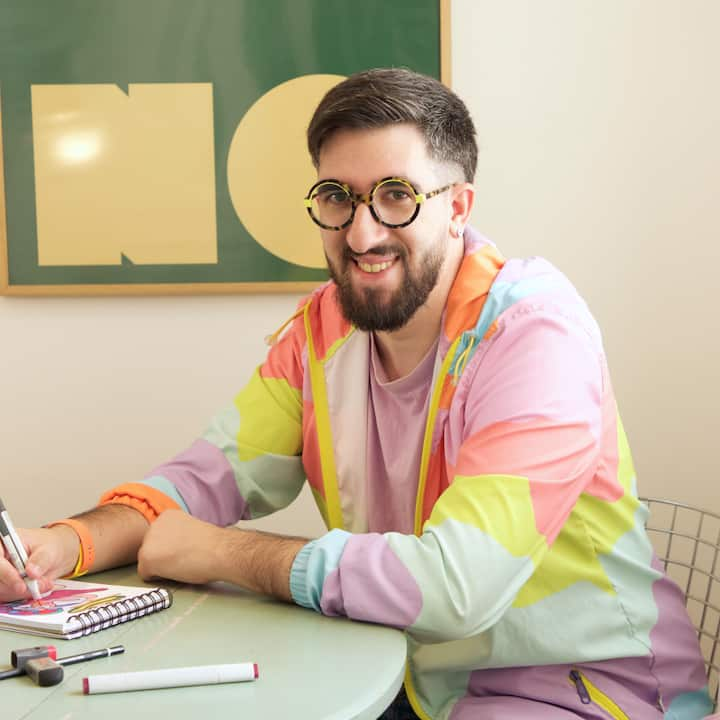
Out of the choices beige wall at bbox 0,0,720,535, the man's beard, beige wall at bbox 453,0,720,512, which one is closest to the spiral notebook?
the man's beard

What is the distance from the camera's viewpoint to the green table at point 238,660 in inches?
42.8

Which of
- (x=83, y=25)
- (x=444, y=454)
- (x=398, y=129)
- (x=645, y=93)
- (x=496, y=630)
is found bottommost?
(x=496, y=630)

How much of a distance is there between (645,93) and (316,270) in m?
0.91

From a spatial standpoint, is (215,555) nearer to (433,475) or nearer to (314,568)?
(314,568)

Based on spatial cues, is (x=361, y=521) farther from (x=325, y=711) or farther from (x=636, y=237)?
(x=636, y=237)

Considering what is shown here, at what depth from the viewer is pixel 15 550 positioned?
1.48m

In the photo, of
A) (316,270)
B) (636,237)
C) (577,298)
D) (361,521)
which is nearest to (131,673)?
(361,521)

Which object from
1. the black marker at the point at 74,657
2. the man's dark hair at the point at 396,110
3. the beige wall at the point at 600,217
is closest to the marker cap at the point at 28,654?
the black marker at the point at 74,657

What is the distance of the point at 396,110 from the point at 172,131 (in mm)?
1057

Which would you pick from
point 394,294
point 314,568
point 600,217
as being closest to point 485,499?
point 314,568

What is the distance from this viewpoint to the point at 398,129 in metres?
1.70

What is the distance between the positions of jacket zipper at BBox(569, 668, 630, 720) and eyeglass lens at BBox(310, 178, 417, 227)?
755mm

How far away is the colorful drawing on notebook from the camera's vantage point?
1.40 metres

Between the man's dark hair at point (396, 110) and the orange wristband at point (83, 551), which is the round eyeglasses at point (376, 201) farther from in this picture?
the orange wristband at point (83, 551)
